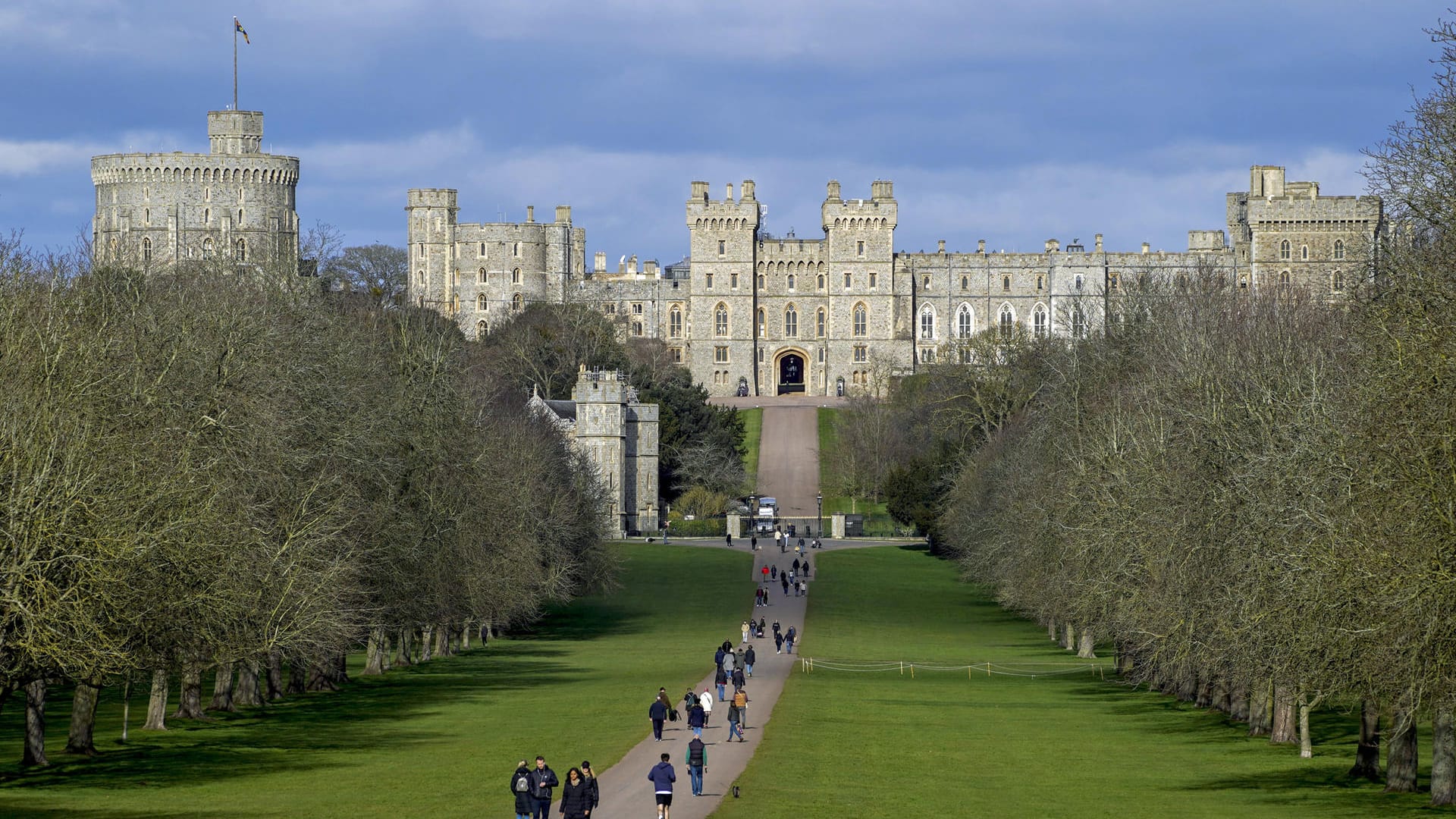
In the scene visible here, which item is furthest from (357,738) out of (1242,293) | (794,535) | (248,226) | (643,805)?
(248,226)

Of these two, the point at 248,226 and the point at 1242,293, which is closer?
the point at 1242,293

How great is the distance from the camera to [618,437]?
72.9 metres

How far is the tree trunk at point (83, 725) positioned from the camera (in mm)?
24234

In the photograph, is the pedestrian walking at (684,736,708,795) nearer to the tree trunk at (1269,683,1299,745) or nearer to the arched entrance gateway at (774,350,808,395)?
the tree trunk at (1269,683,1299,745)

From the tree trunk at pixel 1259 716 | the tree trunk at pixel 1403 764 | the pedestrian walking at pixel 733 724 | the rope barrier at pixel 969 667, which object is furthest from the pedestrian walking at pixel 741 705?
the rope barrier at pixel 969 667

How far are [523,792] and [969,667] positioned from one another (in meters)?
22.3

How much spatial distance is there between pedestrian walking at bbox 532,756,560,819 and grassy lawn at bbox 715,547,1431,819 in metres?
2.19

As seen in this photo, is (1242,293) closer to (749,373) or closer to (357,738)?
(357,738)

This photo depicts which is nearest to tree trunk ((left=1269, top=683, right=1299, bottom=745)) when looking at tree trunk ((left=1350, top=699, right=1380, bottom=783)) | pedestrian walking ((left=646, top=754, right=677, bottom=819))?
tree trunk ((left=1350, top=699, right=1380, bottom=783))

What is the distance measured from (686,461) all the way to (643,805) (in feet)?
201

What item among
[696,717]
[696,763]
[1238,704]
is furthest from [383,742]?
[1238,704]

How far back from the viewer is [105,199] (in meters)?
120

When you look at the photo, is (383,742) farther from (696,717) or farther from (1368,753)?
(1368,753)

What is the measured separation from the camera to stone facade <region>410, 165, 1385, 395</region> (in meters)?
119
